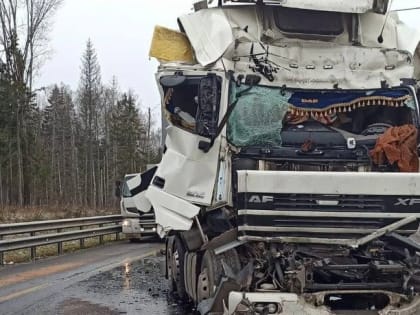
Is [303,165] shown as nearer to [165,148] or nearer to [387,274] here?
[387,274]

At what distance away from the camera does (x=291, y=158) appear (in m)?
6.08

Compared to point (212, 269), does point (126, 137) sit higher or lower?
higher

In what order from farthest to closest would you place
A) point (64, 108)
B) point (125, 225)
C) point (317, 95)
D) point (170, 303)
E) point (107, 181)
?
point (64, 108), point (107, 181), point (125, 225), point (170, 303), point (317, 95)

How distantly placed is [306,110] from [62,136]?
65556mm

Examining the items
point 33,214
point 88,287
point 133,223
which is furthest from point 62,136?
point 88,287

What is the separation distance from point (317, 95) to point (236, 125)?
104cm

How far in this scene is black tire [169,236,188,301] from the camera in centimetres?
761

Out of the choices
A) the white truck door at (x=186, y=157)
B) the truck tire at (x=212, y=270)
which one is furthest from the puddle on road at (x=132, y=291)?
the white truck door at (x=186, y=157)

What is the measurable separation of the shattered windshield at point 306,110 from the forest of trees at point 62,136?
2439cm

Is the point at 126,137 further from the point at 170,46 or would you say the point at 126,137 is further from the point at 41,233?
the point at 170,46

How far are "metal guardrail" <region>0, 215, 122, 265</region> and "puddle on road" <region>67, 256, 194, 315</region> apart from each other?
281 centimetres

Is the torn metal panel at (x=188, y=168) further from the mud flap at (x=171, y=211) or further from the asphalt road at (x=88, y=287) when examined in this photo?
the asphalt road at (x=88, y=287)

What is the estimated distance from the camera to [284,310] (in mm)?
4832

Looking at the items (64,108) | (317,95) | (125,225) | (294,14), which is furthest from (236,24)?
(64,108)
